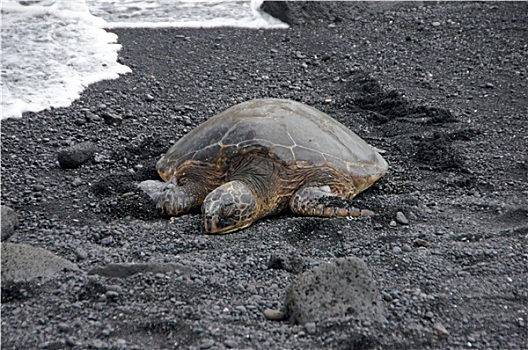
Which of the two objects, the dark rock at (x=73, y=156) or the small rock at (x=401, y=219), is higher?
the small rock at (x=401, y=219)

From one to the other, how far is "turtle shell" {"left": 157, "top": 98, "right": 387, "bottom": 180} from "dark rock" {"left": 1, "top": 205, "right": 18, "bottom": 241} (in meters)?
1.14

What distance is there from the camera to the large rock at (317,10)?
27.9 feet

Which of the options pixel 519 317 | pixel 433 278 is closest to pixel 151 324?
pixel 433 278

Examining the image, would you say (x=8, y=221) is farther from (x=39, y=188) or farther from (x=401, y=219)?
(x=401, y=219)

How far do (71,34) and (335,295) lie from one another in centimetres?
630

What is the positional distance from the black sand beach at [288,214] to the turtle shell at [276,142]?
0.25 m

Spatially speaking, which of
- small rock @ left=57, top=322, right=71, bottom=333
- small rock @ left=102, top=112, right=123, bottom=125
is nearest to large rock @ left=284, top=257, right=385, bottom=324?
small rock @ left=57, top=322, right=71, bottom=333

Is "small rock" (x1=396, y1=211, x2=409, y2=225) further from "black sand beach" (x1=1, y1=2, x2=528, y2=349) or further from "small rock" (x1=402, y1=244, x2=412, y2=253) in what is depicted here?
"small rock" (x1=402, y1=244, x2=412, y2=253)

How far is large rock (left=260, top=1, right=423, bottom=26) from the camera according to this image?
27.9 feet

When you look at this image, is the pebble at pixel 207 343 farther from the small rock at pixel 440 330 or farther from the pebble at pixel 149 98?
the pebble at pixel 149 98

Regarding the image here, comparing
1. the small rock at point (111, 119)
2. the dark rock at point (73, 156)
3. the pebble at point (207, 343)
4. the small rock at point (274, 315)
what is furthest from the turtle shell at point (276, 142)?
the pebble at point (207, 343)

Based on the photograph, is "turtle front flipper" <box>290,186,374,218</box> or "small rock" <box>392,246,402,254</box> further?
"turtle front flipper" <box>290,186,374,218</box>

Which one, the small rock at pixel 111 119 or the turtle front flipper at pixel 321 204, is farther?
the small rock at pixel 111 119

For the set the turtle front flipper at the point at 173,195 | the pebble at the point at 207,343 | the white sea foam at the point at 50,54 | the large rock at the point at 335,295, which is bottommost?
the white sea foam at the point at 50,54
